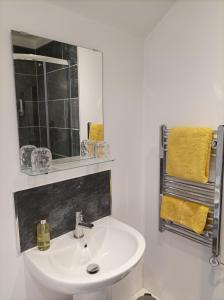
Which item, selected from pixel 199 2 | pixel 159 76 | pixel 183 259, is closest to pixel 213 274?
pixel 183 259

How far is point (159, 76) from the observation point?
1.64 meters

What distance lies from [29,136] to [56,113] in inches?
8.0

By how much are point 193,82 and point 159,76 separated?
0.88 ft

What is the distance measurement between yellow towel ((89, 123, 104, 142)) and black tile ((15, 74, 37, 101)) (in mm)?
395

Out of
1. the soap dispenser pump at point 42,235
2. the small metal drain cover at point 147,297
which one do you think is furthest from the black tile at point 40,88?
the small metal drain cover at point 147,297

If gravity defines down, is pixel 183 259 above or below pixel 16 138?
below

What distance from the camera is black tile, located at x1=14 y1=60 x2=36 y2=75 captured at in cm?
110

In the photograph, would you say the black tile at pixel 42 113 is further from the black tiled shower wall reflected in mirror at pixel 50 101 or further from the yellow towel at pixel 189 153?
the yellow towel at pixel 189 153

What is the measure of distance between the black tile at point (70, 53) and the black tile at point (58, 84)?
68mm

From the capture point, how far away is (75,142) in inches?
53.9

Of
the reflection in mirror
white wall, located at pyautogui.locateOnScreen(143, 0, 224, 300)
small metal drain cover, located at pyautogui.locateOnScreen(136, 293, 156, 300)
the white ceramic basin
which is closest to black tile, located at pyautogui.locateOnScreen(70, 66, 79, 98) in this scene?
the reflection in mirror

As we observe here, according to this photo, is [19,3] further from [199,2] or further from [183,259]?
[183,259]

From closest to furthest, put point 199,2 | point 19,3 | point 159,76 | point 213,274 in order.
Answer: point 19,3
point 199,2
point 213,274
point 159,76

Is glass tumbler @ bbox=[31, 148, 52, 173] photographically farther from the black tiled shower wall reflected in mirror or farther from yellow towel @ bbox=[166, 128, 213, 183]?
yellow towel @ bbox=[166, 128, 213, 183]
